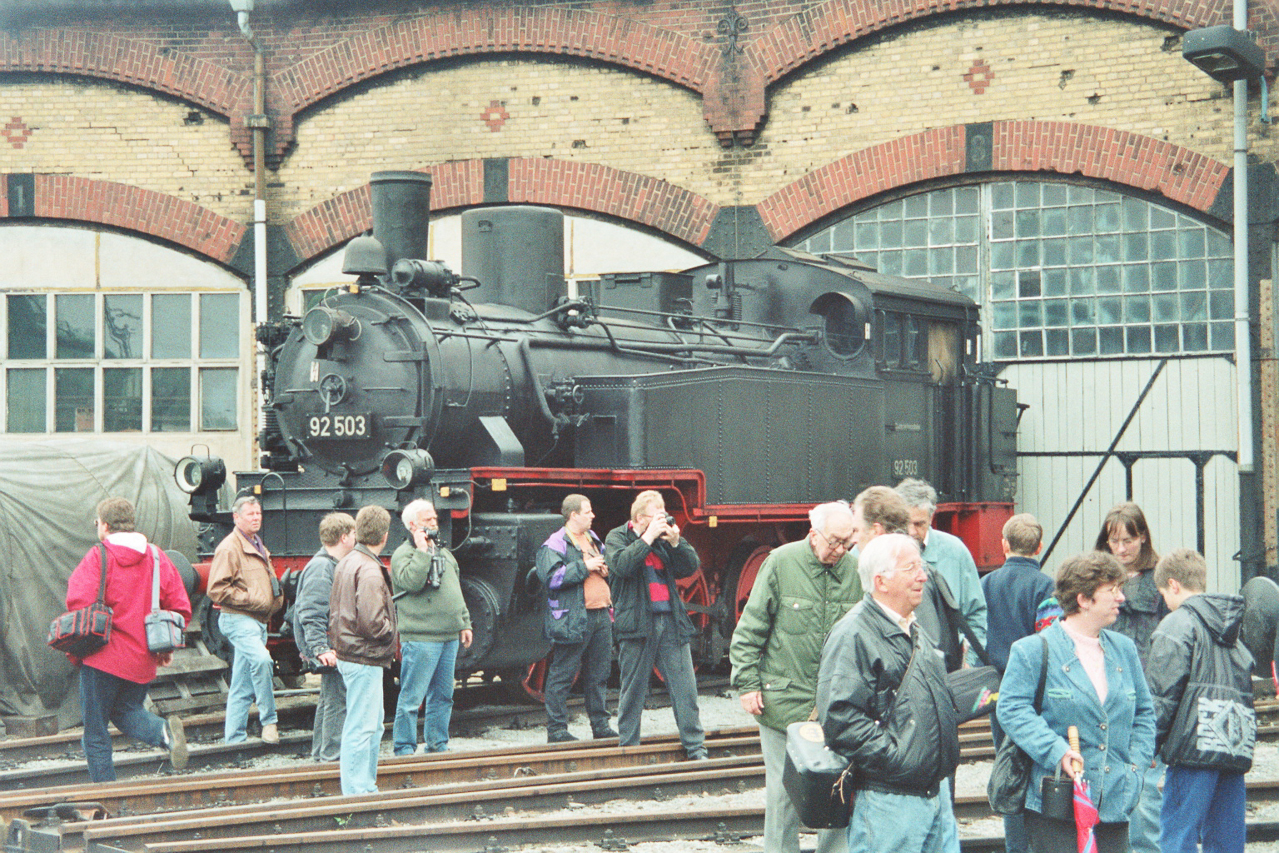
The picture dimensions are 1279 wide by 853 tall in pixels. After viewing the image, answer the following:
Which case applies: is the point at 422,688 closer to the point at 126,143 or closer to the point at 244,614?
the point at 244,614

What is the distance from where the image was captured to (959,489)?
14875mm

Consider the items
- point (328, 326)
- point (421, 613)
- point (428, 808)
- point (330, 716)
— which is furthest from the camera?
point (328, 326)

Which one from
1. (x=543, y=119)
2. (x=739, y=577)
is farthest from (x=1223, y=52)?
(x=543, y=119)

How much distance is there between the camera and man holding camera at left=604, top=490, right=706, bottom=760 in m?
8.74

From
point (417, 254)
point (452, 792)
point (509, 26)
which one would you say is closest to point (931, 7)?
point (509, 26)

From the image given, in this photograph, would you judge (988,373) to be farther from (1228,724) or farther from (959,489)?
(1228,724)

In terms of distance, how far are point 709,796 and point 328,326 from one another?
14.6ft

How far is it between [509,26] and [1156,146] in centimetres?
712

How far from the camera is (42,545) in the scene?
35.2 ft

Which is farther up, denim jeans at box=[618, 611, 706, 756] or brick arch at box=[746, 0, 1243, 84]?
brick arch at box=[746, 0, 1243, 84]

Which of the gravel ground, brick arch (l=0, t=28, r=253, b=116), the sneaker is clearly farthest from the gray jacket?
brick arch (l=0, t=28, r=253, b=116)

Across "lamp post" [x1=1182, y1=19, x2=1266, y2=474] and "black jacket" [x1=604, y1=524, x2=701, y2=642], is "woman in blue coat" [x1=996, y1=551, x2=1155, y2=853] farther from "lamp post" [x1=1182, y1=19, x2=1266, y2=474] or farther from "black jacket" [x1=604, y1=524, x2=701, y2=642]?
"lamp post" [x1=1182, y1=19, x2=1266, y2=474]

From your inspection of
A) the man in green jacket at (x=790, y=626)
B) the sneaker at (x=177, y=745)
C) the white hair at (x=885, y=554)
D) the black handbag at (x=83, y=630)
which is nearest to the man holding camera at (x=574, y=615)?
the sneaker at (x=177, y=745)

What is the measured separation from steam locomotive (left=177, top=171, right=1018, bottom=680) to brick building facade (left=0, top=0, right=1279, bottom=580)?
298 cm
